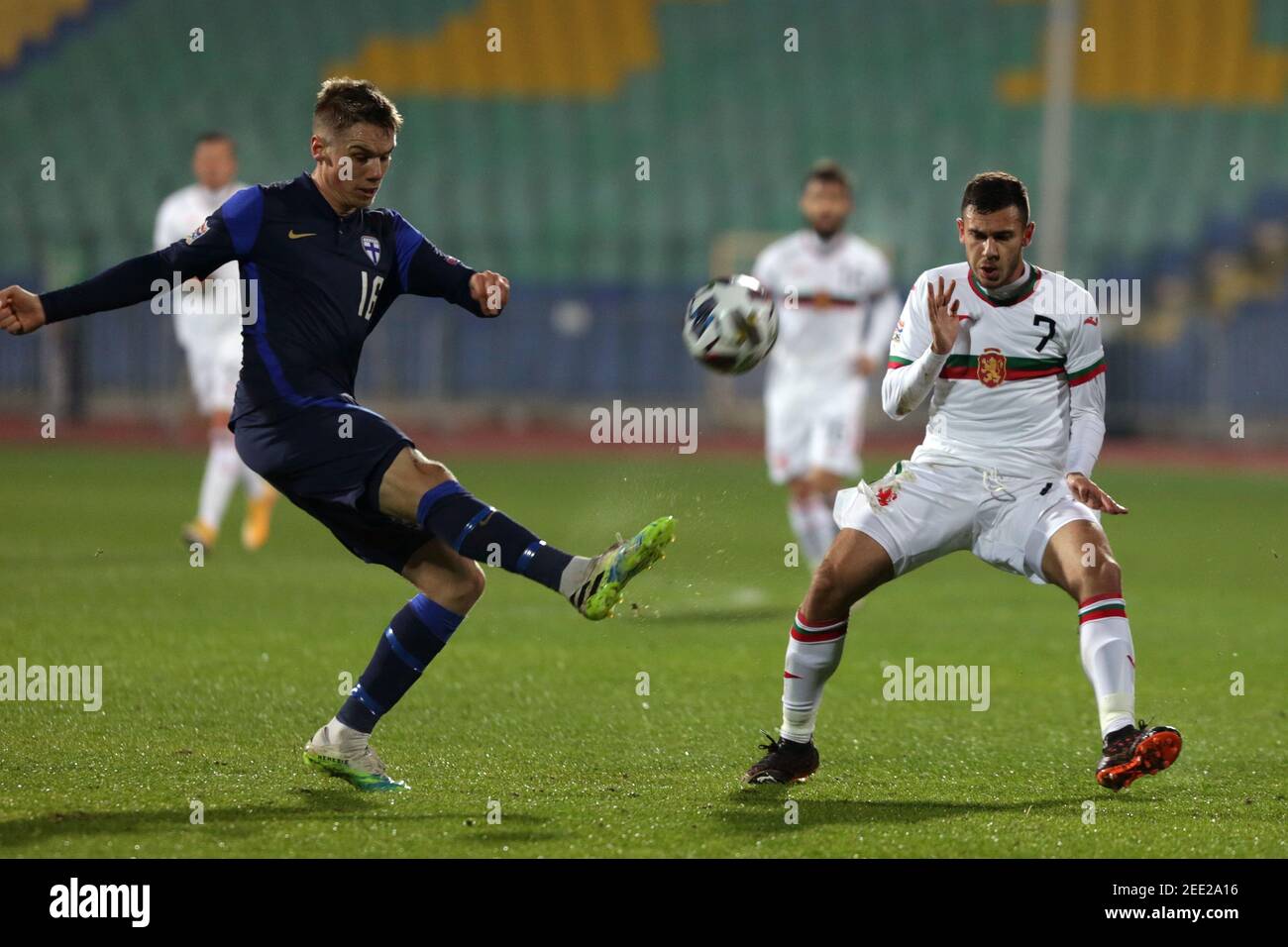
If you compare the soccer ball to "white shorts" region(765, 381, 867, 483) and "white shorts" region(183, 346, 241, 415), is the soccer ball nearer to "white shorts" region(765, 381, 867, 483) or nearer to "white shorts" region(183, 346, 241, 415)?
"white shorts" region(765, 381, 867, 483)

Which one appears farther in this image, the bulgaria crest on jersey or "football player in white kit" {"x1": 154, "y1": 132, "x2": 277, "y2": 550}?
"football player in white kit" {"x1": 154, "y1": 132, "x2": 277, "y2": 550}

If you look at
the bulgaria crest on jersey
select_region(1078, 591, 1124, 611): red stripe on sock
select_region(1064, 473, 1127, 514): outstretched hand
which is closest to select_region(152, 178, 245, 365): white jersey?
the bulgaria crest on jersey

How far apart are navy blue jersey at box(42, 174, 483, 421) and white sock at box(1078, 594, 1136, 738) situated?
2.22 metres

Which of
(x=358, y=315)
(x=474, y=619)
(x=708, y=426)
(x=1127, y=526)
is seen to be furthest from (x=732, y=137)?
(x=358, y=315)

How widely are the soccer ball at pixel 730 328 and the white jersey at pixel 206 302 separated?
604 cm

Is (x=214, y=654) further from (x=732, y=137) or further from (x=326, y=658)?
(x=732, y=137)

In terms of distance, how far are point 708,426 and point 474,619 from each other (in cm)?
1257

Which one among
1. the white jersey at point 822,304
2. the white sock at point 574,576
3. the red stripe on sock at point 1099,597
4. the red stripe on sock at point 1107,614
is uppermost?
the white jersey at point 822,304

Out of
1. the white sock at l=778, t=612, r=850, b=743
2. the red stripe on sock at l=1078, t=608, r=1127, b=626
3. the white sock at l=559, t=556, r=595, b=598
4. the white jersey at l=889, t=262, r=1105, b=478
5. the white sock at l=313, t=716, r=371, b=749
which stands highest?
the white jersey at l=889, t=262, r=1105, b=478

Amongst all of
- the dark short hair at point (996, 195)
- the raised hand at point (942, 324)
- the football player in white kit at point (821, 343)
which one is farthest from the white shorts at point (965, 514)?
the football player in white kit at point (821, 343)

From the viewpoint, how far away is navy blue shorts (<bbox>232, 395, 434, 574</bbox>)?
4.70m

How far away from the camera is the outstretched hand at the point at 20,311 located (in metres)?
4.57

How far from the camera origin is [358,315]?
495 cm

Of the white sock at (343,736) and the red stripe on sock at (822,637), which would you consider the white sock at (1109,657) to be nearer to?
the red stripe on sock at (822,637)
